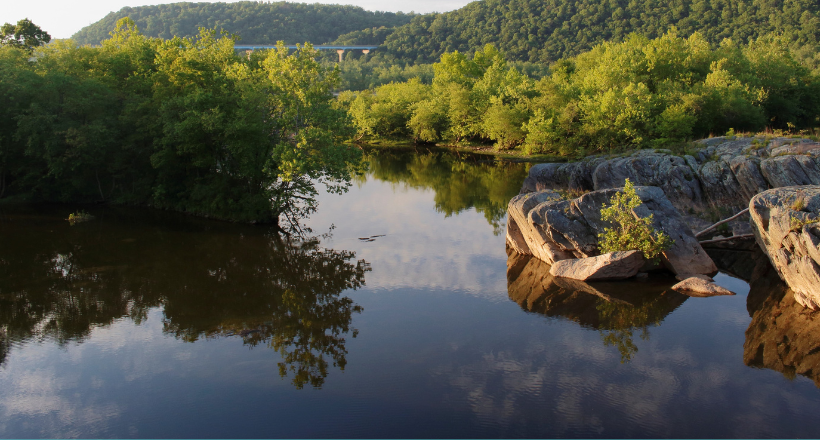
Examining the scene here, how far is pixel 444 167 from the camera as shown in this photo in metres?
52.8

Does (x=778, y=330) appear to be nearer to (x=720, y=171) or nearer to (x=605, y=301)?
(x=605, y=301)

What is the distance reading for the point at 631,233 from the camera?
20812 mm

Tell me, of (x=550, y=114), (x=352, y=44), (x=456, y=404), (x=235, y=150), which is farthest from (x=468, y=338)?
(x=352, y=44)

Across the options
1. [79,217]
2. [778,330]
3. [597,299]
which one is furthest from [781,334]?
[79,217]

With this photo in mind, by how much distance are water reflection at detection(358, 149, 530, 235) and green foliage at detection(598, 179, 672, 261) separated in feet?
26.2

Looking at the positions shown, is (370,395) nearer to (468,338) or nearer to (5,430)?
(468,338)

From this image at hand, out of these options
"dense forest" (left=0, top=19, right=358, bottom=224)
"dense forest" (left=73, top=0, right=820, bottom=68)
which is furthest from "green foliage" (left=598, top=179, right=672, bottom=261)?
"dense forest" (left=73, top=0, right=820, bottom=68)

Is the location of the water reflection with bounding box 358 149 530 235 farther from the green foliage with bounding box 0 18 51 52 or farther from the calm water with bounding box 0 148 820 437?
the green foliage with bounding box 0 18 51 52

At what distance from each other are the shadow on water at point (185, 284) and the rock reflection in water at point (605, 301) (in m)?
6.30

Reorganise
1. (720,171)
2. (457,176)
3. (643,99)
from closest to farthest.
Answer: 1. (720,171)
2. (643,99)
3. (457,176)

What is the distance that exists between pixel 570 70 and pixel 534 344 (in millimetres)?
61324

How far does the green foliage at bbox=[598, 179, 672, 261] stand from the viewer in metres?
20.5

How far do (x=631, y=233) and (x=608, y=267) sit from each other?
5.11ft

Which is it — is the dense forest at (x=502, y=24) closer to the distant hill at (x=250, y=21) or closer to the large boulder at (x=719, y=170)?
the distant hill at (x=250, y=21)
